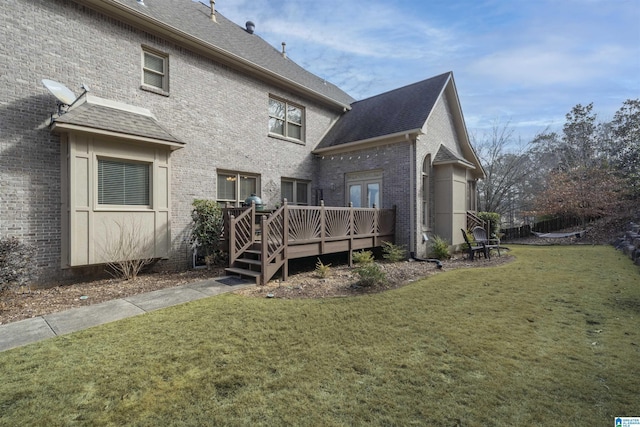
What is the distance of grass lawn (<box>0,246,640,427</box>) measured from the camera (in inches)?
92.4

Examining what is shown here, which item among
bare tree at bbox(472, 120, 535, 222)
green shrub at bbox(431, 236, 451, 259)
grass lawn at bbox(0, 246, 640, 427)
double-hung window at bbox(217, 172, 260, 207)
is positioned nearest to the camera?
grass lawn at bbox(0, 246, 640, 427)

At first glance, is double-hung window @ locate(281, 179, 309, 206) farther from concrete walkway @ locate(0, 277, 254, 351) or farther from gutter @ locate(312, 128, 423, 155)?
concrete walkway @ locate(0, 277, 254, 351)

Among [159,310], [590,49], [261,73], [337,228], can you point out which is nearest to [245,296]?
[159,310]

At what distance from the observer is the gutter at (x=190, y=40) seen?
7023mm

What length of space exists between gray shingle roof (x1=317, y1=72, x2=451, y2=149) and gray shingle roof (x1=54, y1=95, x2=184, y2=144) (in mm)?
6592

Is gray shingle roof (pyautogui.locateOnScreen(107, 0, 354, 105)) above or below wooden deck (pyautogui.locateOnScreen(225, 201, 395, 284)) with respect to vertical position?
above

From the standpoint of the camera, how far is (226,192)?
31.7ft

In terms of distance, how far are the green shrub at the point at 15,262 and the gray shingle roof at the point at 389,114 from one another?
31.6 feet

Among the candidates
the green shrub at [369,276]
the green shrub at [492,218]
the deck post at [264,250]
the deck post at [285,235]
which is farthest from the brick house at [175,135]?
the green shrub at [369,276]

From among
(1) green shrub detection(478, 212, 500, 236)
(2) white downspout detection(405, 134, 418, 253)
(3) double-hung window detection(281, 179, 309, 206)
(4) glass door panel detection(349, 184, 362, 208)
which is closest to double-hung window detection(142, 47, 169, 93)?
(3) double-hung window detection(281, 179, 309, 206)

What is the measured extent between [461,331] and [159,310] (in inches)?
187

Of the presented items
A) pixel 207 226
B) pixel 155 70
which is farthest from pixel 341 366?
pixel 155 70

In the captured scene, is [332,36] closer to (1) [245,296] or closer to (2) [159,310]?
(1) [245,296]

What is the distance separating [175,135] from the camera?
27.1 feet
